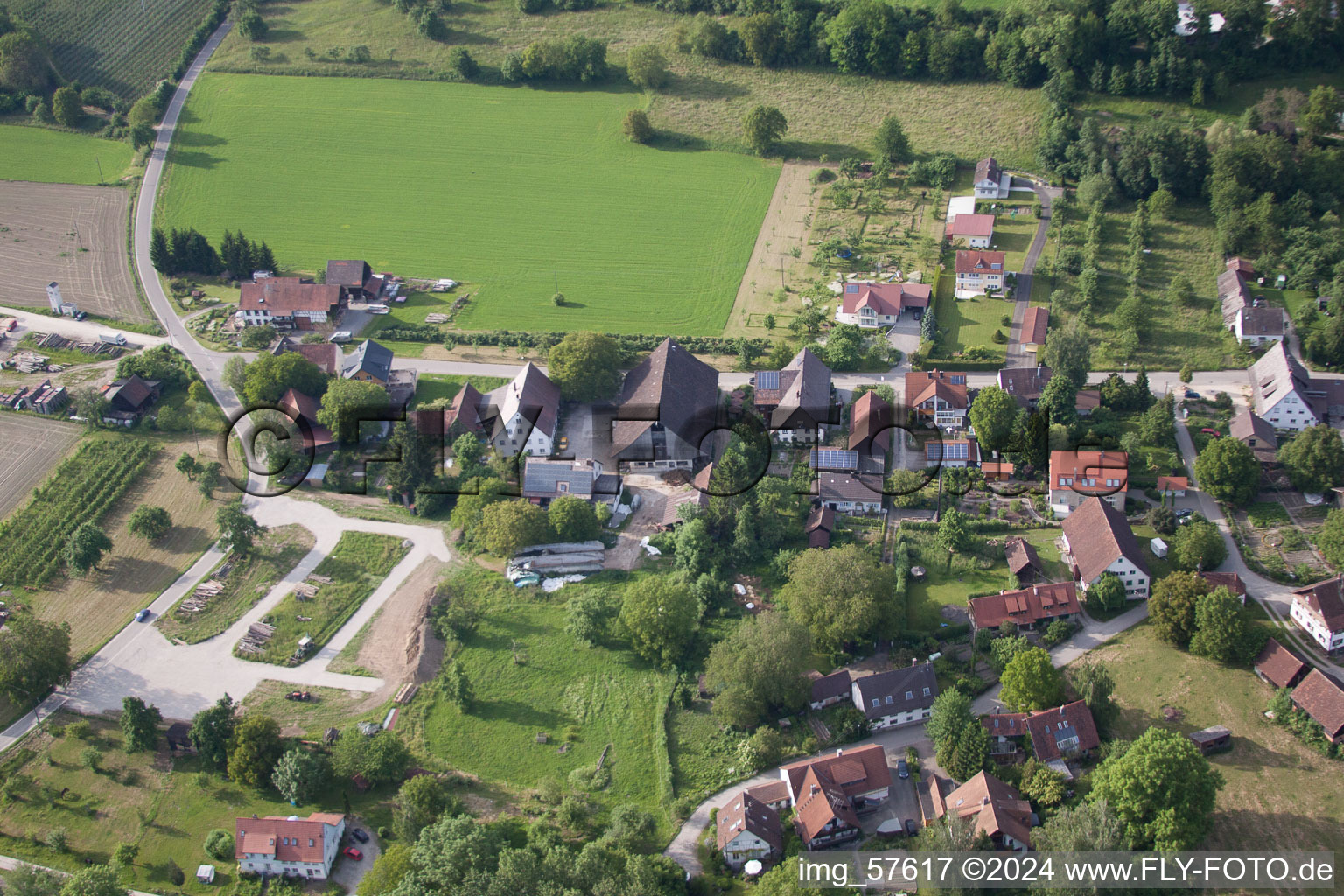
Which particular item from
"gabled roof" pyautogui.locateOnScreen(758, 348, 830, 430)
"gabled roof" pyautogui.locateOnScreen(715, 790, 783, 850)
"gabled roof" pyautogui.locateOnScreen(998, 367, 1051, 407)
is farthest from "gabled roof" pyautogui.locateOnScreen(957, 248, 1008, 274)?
"gabled roof" pyautogui.locateOnScreen(715, 790, 783, 850)

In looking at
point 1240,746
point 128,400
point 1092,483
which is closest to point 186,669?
point 128,400

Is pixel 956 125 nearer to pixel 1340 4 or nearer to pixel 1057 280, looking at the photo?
pixel 1057 280

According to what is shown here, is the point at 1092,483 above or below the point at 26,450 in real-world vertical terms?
above

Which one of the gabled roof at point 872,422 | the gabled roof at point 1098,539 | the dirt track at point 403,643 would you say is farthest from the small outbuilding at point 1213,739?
the dirt track at point 403,643

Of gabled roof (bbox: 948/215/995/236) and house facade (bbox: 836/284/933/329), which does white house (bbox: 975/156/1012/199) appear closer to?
gabled roof (bbox: 948/215/995/236)

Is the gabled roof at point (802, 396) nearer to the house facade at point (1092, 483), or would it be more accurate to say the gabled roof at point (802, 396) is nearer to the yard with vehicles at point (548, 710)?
the house facade at point (1092, 483)

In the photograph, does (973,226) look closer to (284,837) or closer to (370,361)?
(370,361)

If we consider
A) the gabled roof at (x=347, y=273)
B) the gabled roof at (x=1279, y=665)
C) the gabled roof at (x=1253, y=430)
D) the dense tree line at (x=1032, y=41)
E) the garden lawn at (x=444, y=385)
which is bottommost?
the gabled roof at (x=1279, y=665)
